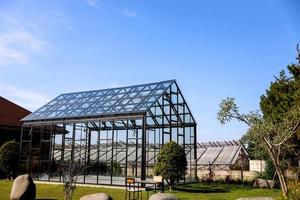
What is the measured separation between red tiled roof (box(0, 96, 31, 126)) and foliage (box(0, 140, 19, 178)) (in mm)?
5160

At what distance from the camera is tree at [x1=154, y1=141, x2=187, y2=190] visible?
18.4 meters

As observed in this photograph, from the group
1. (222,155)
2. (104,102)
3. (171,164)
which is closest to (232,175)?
(222,155)

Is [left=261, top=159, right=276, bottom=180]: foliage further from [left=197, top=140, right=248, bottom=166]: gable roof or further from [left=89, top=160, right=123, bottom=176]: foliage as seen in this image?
[left=89, top=160, right=123, bottom=176]: foliage

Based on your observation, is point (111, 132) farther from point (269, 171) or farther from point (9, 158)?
point (269, 171)

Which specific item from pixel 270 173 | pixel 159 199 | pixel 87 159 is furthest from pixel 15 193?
pixel 270 173

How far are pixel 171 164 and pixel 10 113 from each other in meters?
20.6

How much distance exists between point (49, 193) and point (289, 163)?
52.3 ft

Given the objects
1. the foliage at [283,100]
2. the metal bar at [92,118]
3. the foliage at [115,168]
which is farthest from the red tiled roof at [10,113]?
the foliage at [283,100]

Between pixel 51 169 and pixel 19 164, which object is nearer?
pixel 51 169

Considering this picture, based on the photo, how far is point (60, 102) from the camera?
2655 centimetres

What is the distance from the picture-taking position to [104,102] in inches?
907

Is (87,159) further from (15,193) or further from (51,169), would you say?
(15,193)

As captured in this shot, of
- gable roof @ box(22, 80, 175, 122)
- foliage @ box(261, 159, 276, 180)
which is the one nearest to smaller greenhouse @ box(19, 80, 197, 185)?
gable roof @ box(22, 80, 175, 122)

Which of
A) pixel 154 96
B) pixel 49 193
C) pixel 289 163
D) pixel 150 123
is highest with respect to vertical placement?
pixel 154 96
